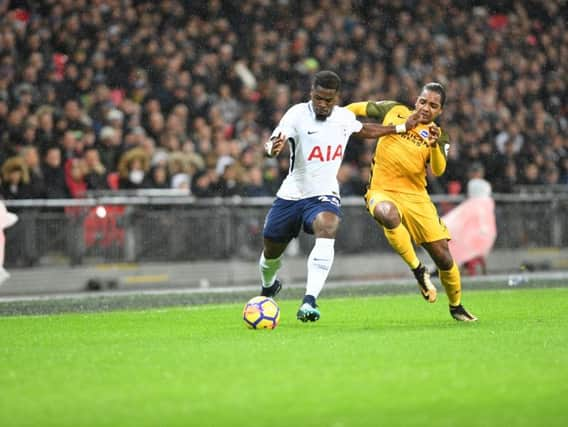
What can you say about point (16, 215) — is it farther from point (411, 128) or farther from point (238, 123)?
point (411, 128)

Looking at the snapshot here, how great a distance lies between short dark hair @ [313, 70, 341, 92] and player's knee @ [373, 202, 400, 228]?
4.41ft

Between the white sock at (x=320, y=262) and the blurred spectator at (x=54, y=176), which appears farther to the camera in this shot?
the blurred spectator at (x=54, y=176)

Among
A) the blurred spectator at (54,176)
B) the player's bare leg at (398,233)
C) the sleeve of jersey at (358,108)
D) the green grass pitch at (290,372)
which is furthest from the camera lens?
the blurred spectator at (54,176)

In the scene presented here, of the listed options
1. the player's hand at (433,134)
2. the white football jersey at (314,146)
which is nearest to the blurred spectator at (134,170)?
the white football jersey at (314,146)

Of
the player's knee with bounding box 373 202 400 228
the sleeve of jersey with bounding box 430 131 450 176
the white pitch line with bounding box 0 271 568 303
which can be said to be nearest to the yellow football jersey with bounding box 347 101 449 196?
the sleeve of jersey with bounding box 430 131 450 176

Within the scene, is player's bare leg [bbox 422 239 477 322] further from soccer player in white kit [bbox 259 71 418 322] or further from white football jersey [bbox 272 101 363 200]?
white football jersey [bbox 272 101 363 200]

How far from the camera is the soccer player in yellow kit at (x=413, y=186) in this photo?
497 inches

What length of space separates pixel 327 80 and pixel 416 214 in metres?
1.82

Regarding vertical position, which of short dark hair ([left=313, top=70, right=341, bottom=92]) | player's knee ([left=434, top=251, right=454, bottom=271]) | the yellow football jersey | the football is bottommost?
the football

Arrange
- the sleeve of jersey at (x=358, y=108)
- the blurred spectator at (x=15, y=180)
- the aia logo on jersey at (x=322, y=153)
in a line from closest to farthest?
the aia logo on jersey at (x=322, y=153) → the sleeve of jersey at (x=358, y=108) → the blurred spectator at (x=15, y=180)

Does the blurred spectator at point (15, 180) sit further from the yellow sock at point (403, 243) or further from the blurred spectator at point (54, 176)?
the yellow sock at point (403, 243)

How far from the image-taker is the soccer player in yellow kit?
12.6 metres

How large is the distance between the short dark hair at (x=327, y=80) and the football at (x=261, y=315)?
2.23 meters

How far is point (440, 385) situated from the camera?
24.4 ft
